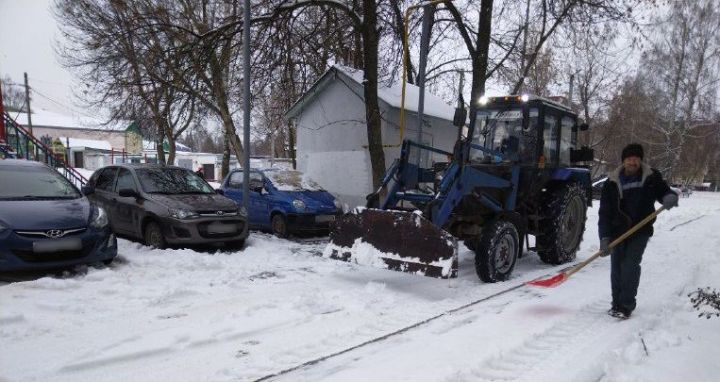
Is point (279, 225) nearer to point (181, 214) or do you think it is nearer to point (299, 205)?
point (299, 205)

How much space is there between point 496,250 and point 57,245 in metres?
5.24

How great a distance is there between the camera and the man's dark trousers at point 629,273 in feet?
15.4

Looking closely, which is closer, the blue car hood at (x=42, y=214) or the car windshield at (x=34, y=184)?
the blue car hood at (x=42, y=214)

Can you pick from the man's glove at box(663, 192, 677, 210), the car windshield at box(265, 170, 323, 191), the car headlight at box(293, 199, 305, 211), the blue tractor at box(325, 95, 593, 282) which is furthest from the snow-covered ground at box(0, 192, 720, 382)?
the car windshield at box(265, 170, 323, 191)

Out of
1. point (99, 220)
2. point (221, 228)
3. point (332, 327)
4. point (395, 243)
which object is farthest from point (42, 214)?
point (395, 243)

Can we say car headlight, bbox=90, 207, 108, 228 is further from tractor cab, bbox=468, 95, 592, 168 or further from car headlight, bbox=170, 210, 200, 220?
tractor cab, bbox=468, 95, 592, 168

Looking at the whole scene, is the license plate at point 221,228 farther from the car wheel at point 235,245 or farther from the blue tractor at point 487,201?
the blue tractor at point 487,201

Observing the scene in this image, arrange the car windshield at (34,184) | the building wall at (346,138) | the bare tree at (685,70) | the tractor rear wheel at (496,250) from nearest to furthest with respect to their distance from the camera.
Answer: the tractor rear wheel at (496,250), the car windshield at (34,184), the building wall at (346,138), the bare tree at (685,70)

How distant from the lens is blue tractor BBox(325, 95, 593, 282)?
5.70 m

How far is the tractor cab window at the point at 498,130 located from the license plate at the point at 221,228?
3981 millimetres

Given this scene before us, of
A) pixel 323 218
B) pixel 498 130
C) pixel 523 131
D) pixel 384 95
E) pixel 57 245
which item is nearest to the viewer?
pixel 57 245

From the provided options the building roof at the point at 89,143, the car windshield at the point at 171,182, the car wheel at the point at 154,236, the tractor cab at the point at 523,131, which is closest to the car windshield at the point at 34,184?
the car wheel at the point at 154,236

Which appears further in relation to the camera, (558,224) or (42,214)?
(558,224)

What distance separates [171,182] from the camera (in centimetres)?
856
